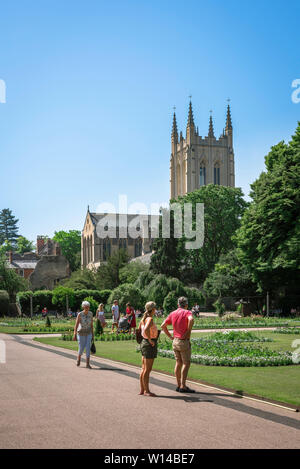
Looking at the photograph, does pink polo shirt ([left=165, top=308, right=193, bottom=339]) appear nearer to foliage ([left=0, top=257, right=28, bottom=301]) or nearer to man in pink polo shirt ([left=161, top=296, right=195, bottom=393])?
man in pink polo shirt ([left=161, top=296, right=195, bottom=393])

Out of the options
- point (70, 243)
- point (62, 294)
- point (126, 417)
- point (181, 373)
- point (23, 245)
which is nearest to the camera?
point (126, 417)

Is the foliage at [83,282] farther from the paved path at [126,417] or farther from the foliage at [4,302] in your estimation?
the paved path at [126,417]

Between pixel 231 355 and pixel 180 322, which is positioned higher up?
pixel 180 322

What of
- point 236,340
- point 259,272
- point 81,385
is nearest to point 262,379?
point 81,385

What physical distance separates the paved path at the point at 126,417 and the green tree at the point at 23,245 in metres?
128

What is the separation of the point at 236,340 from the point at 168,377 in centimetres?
855

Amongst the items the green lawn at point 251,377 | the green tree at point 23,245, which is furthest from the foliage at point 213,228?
the green tree at point 23,245

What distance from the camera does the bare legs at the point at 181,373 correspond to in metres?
10.0

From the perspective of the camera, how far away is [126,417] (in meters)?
7.67

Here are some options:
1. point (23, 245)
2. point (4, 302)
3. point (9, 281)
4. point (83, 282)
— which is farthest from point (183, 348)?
point (23, 245)

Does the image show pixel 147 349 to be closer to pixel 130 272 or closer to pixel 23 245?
pixel 130 272

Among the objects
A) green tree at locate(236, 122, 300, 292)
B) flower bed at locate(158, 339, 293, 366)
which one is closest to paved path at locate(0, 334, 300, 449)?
flower bed at locate(158, 339, 293, 366)

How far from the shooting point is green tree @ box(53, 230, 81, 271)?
395ft

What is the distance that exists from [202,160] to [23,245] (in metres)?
53.1
